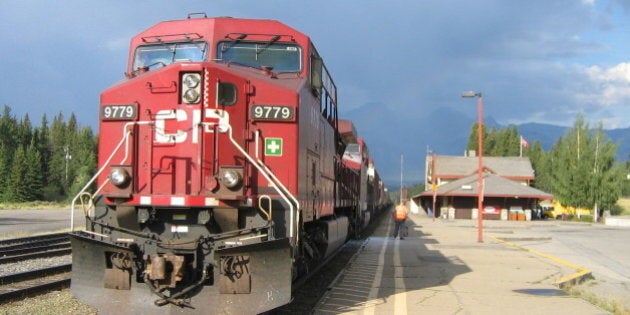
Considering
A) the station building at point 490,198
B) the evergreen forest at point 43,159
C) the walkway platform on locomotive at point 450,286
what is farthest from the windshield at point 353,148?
the evergreen forest at point 43,159

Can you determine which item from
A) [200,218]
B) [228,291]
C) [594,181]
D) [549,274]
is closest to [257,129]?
[200,218]

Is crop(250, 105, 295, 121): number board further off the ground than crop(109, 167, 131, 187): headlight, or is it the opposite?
crop(250, 105, 295, 121): number board

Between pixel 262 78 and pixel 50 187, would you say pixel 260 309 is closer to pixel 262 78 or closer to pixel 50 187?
pixel 262 78

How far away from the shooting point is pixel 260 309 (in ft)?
20.8

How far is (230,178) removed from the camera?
21.7 ft

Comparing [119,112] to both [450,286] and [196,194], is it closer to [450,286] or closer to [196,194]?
[196,194]

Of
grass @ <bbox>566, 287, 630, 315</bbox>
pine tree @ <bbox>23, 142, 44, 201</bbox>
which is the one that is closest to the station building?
grass @ <bbox>566, 287, 630, 315</bbox>

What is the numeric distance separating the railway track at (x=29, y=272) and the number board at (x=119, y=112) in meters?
3.77

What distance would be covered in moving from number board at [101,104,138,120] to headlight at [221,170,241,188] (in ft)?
4.78

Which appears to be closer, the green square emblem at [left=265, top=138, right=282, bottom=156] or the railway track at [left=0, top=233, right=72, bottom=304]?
the green square emblem at [left=265, top=138, right=282, bottom=156]

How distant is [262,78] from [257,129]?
70 centimetres

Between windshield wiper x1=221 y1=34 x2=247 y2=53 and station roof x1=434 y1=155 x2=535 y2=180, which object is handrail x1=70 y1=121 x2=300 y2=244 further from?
station roof x1=434 y1=155 x2=535 y2=180

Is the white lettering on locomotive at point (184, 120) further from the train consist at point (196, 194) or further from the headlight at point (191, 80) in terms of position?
the headlight at point (191, 80)

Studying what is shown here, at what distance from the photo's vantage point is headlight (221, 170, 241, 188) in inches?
260
